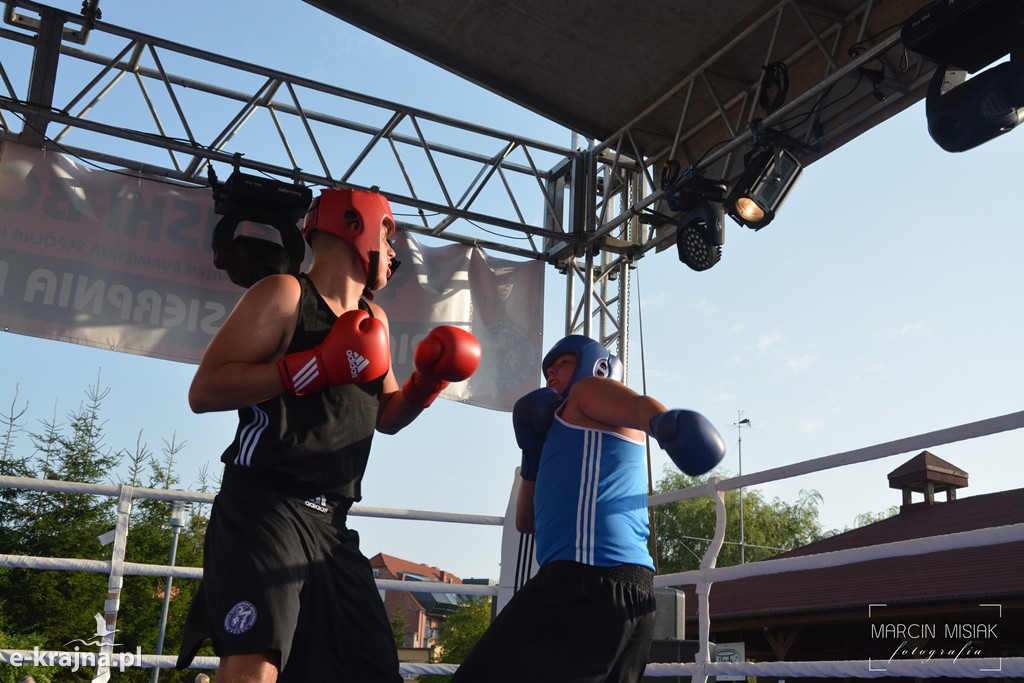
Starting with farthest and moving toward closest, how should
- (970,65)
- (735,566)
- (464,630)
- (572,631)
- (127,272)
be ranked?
(464,630) < (127,272) < (970,65) < (735,566) < (572,631)

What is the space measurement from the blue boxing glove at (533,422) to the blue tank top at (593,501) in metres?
0.13

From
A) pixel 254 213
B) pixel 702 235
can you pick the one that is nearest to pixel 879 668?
pixel 702 235

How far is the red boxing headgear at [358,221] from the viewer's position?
2.08 meters

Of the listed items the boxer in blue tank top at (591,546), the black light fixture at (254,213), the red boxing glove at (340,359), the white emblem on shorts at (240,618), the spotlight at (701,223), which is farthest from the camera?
the spotlight at (701,223)

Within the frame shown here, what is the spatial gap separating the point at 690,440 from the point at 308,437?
75cm

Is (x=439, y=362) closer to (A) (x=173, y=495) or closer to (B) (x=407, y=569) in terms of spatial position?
(A) (x=173, y=495)

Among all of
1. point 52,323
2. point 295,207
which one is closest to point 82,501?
point 52,323

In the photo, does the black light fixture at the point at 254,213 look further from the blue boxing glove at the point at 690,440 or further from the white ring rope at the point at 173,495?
the blue boxing glove at the point at 690,440

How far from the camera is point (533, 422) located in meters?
2.34

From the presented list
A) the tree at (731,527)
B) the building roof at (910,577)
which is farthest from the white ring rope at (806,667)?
the tree at (731,527)

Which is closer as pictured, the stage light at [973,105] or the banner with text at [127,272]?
the stage light at [973,105]

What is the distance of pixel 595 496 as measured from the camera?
6.72 feet

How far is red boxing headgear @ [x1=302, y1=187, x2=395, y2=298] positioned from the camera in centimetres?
208

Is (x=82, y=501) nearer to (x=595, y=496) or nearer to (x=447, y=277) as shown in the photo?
(x=447, y=277)
